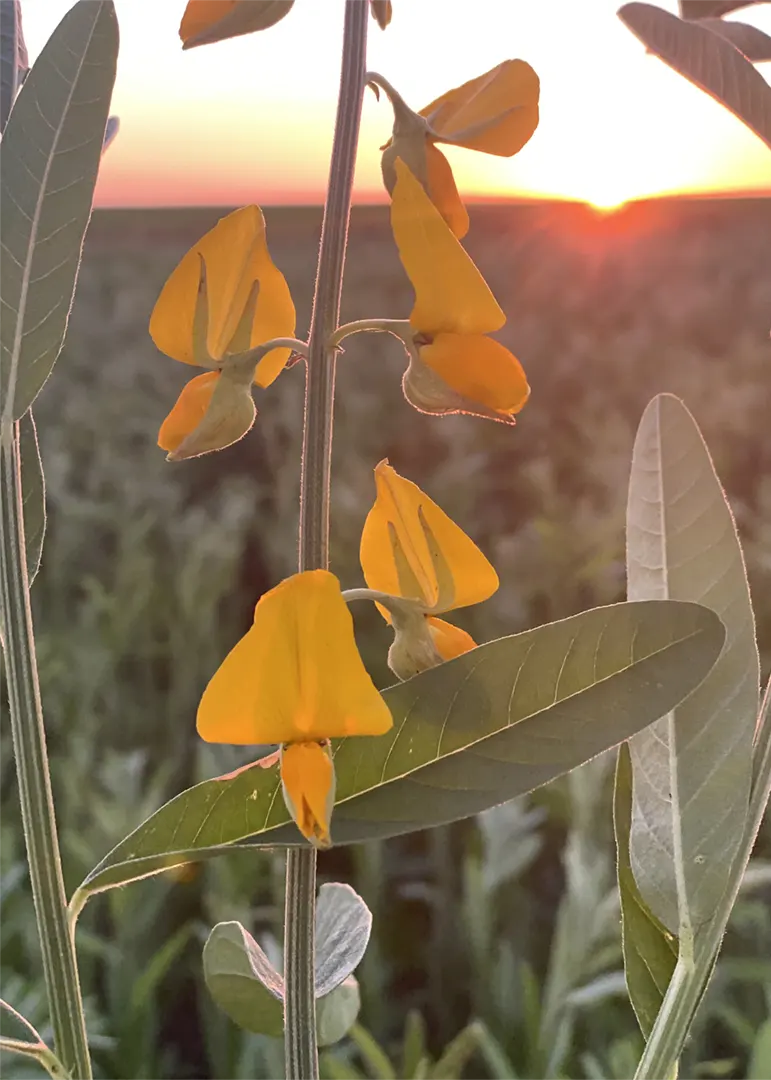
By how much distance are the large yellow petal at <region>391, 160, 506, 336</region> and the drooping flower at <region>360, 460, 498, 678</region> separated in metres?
0.06

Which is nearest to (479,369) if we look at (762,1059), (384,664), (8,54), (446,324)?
(446,324)

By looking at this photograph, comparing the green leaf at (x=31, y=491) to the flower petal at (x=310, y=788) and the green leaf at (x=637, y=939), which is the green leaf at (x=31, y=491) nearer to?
the flower petal at (x=310, y=788)

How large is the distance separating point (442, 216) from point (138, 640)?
1.48 meters

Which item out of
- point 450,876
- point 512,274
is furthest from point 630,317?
point 450,876

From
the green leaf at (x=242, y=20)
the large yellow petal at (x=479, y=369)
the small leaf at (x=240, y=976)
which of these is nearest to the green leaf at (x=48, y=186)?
the green leaf at (x=242, y=20)

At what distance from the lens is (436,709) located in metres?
0.34

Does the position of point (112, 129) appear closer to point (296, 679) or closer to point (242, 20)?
point (242, 20)

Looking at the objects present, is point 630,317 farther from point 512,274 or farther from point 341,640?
point 341,640

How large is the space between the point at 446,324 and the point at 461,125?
0.08 meters

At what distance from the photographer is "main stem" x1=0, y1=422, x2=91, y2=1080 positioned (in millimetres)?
327

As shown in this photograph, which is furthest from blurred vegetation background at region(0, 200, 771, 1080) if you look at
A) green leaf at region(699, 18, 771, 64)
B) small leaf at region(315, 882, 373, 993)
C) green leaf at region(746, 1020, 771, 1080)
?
small leaf at region(315, 882, 373, 993)

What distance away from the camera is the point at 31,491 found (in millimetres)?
431

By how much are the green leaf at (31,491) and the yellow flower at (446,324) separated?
0.18m

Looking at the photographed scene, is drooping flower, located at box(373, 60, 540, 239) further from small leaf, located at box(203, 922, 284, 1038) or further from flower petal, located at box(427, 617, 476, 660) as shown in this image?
small leaf, located at box(203, 922, 284, 1038)
